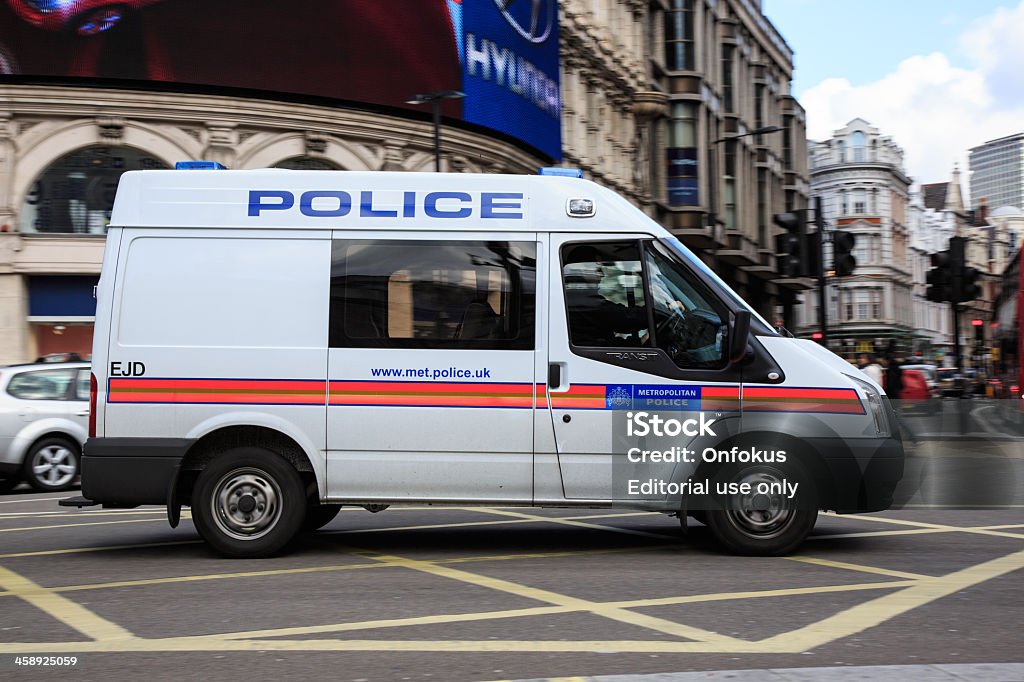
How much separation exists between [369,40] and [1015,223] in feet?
553

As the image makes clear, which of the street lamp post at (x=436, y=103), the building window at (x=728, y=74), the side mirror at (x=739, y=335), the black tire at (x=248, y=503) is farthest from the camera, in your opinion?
the building window at (x=728, y=74)

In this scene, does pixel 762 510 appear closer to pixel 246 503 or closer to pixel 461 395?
pixel 461 395

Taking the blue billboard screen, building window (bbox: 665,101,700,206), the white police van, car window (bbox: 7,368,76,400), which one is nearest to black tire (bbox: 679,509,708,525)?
the white police van

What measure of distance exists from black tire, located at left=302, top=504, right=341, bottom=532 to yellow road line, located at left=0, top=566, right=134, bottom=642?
2348mm

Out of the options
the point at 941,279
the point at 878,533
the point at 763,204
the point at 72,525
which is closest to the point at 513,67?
the point at 941,279

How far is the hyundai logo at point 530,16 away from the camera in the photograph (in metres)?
34.9

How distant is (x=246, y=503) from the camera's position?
8.08 m

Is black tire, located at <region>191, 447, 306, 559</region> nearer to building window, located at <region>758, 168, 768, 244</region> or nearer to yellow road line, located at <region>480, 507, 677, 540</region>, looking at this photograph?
yellow road line, located at <region>480, 507, 677, 540</region>

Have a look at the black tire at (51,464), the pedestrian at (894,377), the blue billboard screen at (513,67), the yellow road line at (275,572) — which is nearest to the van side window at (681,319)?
the yellow road line at (275,572)

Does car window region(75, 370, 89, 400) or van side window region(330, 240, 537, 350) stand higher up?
van side window region(330, 240, 537, 350)

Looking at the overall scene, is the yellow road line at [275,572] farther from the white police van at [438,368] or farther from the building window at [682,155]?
the building window at [682,155]

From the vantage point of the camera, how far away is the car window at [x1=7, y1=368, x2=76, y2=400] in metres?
14.6

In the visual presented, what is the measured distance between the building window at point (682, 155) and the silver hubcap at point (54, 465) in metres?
36.3

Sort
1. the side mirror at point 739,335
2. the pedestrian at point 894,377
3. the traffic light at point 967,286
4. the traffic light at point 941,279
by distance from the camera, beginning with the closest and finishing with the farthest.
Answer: the side mirror at point 739,335 → the traffic light at point 967,286 → the traffic light at point 941,279 → the pedestrian at point 894,377
